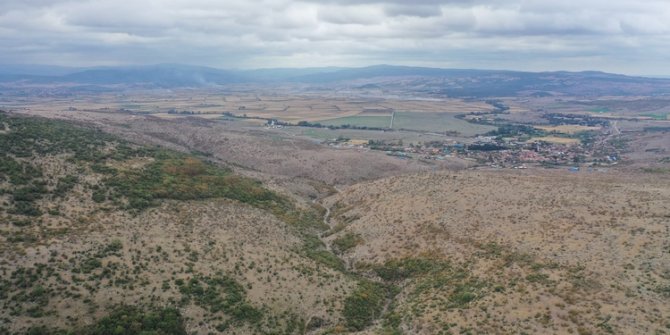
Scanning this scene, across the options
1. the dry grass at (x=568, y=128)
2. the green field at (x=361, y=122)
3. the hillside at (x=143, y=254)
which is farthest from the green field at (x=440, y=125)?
the hillside at (x=143, y=254)

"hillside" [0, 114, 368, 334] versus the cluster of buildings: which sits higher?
"hillside" [0, 114, 368, 334]

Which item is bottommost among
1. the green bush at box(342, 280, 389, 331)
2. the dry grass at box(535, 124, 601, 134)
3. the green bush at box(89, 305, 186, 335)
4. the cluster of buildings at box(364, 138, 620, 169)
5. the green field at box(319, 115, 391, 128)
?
the green bush at box(342, 280, 389, 331)

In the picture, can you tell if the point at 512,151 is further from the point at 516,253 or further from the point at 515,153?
the point at 516,253

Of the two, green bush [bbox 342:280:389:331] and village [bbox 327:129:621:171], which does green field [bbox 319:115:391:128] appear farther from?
green bush [bbox 342:280:389:331]

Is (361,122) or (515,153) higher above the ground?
(361,122)

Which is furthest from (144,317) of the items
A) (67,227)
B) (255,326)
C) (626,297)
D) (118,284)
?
(626,297)

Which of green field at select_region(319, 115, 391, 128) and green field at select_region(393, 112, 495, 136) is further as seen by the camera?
green field at select_region(319, 115, 391, 128)

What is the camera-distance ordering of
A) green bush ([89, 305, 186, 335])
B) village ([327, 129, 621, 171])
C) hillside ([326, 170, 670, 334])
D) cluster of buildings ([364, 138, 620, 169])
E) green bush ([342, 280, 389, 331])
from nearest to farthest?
green bush ([89, 305, 186, 335]), hillside ([326, 170, 670, 334]), green bush ([342, 280, 389, 331]), village ([327, 129, 621, 171]), cluster of buildings ([364, 138, 620, 169])

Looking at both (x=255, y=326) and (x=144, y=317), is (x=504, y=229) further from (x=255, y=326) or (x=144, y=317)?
(x=144, y=317)

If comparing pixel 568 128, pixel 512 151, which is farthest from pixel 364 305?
pixel 568 128

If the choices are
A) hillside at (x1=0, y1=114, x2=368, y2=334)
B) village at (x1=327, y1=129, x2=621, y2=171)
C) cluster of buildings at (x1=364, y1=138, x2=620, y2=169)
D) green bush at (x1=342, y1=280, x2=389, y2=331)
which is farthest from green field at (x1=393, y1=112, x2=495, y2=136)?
green bush at (x1=342, y1=280, x2=389, y2=331)

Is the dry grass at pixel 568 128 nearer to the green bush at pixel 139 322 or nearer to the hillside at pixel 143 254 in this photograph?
the hillside at pixel 143 254
